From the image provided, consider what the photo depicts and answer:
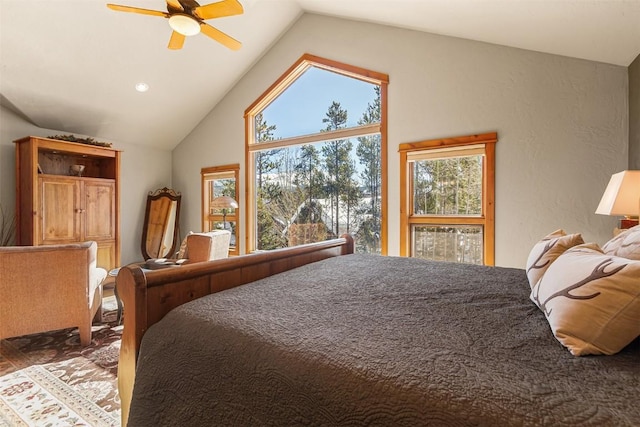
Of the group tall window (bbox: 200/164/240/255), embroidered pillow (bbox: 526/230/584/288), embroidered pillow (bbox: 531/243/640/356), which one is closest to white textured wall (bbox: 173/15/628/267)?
embroidered pillow (bbox: 526/230/584/288)

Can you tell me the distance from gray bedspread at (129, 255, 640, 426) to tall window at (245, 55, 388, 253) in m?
2.71

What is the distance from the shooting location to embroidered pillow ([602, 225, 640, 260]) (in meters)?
1.07

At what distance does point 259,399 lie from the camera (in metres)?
0.83

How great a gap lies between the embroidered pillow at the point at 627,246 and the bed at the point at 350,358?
1.15 ft

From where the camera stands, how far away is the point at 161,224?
18.3 feet

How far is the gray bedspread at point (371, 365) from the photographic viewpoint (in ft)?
2.08

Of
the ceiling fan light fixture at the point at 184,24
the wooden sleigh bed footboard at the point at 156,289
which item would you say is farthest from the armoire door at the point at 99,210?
the wooden sleigh bed footboard at the point at 156,289

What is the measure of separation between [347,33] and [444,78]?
1.46 meters

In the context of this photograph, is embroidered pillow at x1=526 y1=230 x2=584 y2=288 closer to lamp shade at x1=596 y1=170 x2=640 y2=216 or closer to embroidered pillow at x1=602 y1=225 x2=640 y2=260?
embroidered pillow at x1=602 y1=225 x2=640 y2=260

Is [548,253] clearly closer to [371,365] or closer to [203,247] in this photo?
[371,365]

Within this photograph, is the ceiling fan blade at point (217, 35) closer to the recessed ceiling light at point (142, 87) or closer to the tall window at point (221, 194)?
the recessed ceiling light at point (142, 87)

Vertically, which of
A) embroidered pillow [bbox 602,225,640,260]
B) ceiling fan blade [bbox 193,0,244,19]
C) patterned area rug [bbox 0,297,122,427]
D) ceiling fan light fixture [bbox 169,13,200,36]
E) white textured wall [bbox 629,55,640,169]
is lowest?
patterned area rug [bbox 0,297,122,427]

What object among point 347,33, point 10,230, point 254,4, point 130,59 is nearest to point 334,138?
point 347,33

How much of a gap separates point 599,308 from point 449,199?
2.75 metres
